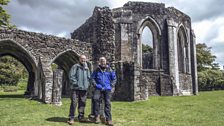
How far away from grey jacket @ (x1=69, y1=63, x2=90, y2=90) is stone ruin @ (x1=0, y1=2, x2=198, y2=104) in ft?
19.3

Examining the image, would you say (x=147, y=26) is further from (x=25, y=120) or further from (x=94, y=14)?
(x=25, y=120)

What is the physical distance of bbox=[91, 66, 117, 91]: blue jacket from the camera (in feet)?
26.6

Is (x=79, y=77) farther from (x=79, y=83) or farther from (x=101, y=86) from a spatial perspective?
(x=101, y=86)

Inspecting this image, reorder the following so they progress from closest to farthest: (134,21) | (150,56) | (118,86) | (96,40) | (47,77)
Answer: (47,77) → (118,86) → (96,40) → (134,21) → (150,56)

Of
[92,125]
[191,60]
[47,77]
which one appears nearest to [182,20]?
[191,60]

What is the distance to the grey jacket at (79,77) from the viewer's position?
816 cm

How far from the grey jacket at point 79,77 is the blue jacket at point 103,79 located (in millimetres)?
276

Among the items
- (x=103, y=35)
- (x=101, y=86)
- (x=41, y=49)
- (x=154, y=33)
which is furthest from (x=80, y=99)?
(x=154, y=33)

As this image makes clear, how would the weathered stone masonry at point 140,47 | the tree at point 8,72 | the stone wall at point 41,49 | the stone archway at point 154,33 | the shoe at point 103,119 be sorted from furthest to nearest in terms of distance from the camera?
the tree at point 8,72 → the stone archway at point 154,33 → the weathered stone masonry at point 140,47 → the stone wall at point 41,49 → the shoe at point 103,119

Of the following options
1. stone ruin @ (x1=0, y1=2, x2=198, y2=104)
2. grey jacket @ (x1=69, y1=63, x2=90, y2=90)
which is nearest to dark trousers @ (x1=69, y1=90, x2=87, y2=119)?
grey jacket @ (x1=69, y1=63, x2=90, y2=90)

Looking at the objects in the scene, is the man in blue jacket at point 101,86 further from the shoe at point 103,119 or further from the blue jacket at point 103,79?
the shoe at point 103,119

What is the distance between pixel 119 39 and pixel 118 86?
3737mm

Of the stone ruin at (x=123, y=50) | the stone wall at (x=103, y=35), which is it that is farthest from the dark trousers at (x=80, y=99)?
the stone wall at (x=103, y=35)

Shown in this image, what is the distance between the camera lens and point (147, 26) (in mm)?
22766
